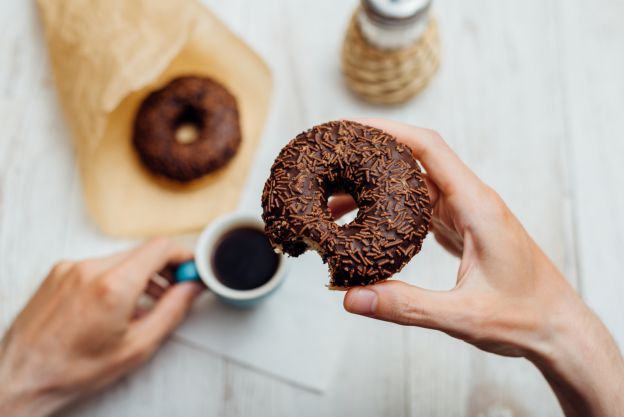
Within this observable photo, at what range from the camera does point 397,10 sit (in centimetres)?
174

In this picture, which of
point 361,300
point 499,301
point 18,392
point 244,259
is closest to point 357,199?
point 361,300

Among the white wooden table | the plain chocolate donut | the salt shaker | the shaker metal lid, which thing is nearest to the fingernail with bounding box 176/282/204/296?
the white wooden table

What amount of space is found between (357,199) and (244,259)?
2.07ft

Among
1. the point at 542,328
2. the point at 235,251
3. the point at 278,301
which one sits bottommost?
the point at 278,301

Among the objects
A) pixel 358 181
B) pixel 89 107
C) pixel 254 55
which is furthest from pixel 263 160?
pixel 358 181

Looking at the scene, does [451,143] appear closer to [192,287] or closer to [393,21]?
[393,21]

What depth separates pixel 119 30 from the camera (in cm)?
196

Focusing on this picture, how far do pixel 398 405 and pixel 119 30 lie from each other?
60.7 inches

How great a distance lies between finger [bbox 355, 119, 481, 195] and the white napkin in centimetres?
67

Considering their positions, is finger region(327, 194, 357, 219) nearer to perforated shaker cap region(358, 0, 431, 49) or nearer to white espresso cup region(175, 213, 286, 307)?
white espresso cup region(175, 213, 286, 307)

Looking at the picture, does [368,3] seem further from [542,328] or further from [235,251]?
[542,328]

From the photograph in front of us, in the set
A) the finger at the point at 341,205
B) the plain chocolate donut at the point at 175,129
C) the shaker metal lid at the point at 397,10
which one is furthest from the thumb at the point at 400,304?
the plain chocolate donut at the point at 175,129

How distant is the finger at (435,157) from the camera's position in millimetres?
1369

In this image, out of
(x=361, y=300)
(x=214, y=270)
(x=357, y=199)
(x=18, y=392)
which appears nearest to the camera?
(x=361, y=300)
